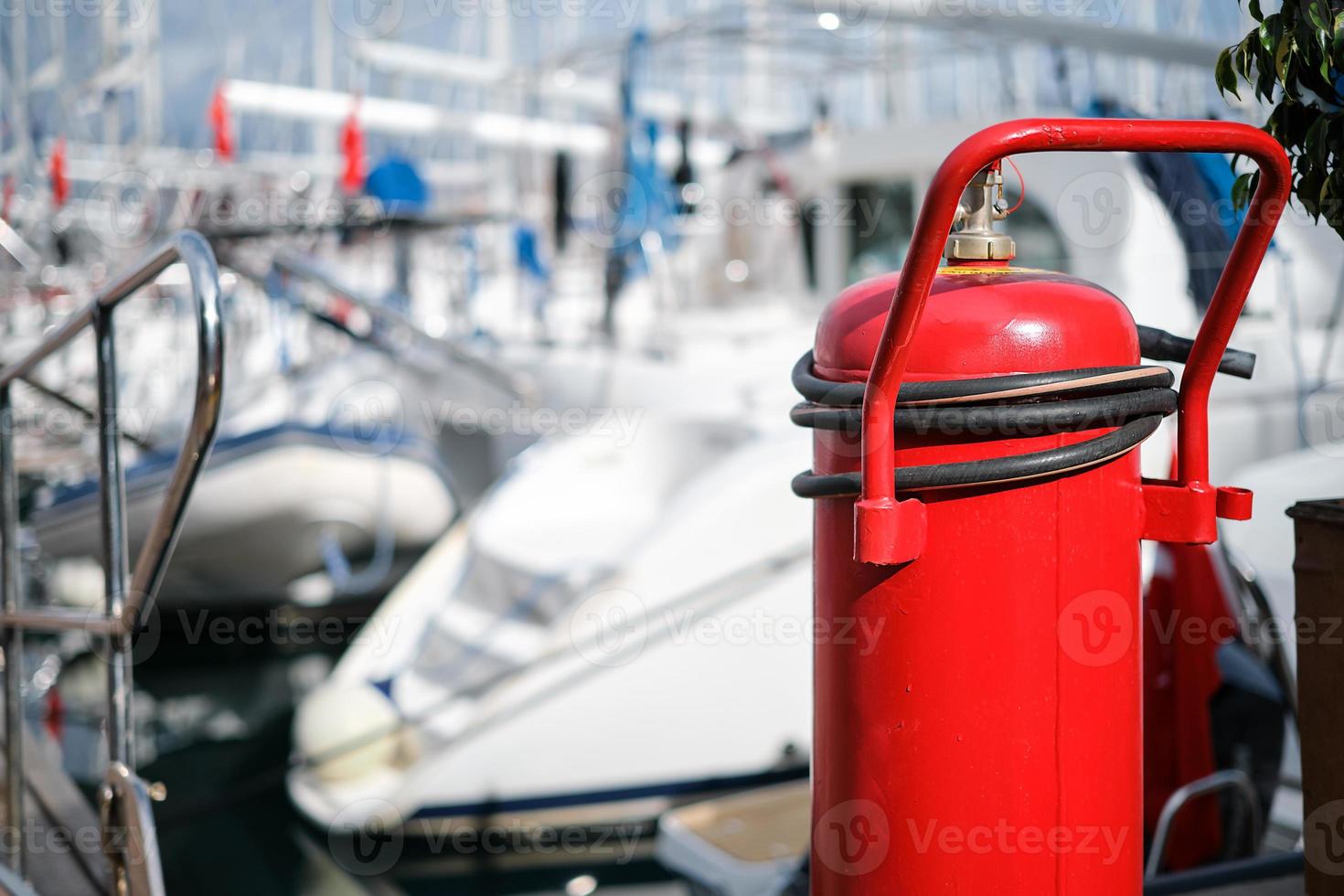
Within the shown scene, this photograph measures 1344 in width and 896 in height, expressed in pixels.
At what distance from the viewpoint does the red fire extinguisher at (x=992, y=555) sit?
4.62 feet

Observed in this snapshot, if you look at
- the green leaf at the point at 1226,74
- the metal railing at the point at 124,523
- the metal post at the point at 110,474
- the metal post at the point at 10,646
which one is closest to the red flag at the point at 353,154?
the metal post at the point at 10,646

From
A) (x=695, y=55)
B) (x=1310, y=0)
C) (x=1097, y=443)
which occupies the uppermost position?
(x=695, y=55)

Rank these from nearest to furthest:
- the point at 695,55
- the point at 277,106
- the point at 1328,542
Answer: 1. the point at 1328,542
2. the point at 695,55
3. the point at 277,106

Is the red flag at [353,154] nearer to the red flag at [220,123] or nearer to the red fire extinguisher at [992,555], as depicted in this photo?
the red flag at [220,123]

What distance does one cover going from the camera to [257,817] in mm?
5438

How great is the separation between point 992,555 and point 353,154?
10411mm

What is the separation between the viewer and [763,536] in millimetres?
4375

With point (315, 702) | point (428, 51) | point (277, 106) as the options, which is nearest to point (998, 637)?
point (315, 702)

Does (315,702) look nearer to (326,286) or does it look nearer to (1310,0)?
(326,286)

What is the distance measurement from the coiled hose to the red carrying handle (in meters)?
0.06

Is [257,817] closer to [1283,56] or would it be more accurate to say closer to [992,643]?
[992,643]

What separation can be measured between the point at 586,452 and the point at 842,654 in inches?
168

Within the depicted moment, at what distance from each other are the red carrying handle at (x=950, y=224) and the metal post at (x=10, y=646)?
7.07 ft

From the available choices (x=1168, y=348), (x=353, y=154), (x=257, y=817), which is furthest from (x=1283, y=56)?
(x=353, y=154)
